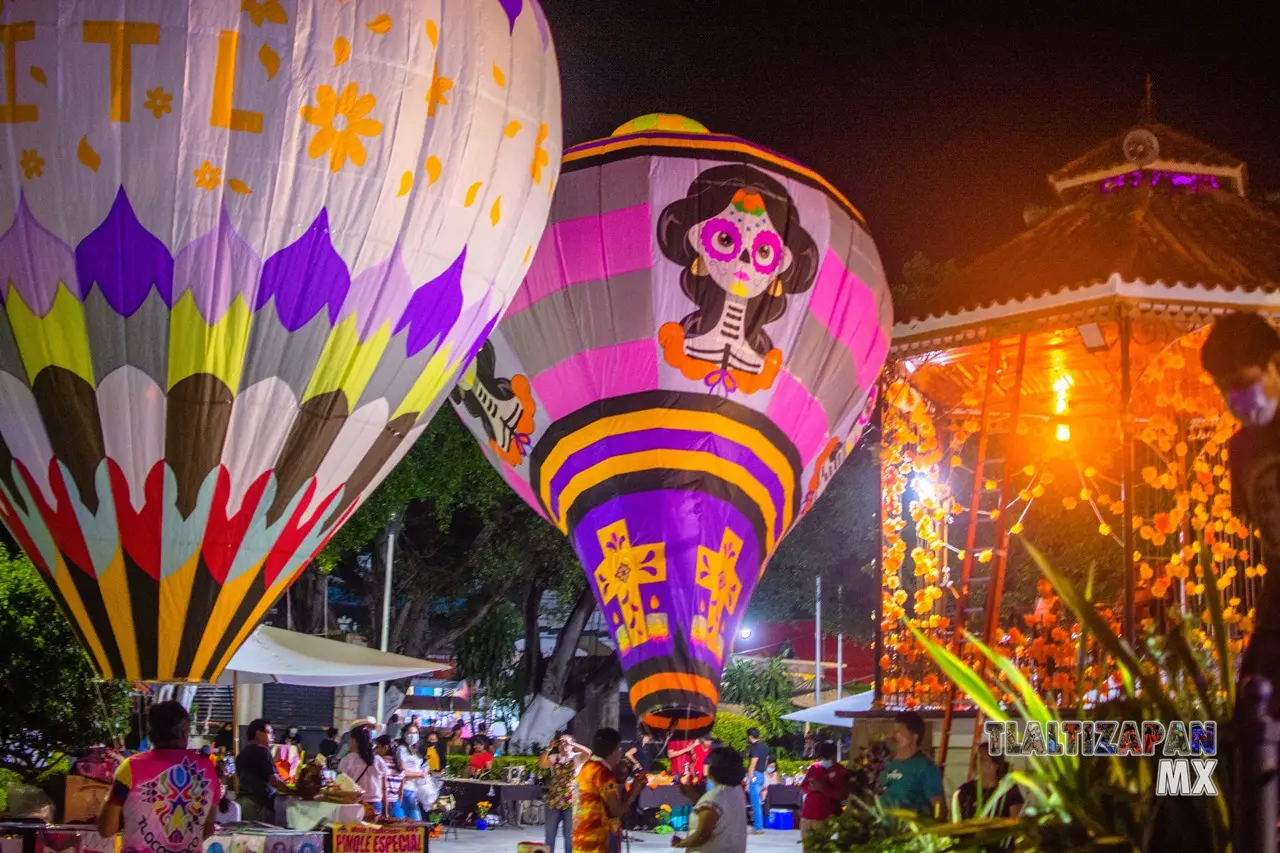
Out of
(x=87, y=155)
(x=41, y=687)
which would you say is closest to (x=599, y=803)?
(x=87, y=155)

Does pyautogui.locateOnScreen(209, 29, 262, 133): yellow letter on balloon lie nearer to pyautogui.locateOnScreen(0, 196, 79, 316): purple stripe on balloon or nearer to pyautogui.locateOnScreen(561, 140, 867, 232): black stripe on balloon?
pyautogui.locateOnScreen(0, 196, 79, 316): purple stripe on balloon

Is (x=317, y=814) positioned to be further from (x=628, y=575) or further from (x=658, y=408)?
(x=658, y=408)

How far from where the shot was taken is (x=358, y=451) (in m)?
11.1

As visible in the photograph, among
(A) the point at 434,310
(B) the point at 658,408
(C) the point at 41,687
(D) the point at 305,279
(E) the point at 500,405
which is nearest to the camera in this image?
(D) the point at 305,279

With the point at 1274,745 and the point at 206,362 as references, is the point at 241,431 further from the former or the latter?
the point at 1274,745

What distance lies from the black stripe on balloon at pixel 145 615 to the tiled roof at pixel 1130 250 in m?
6.64

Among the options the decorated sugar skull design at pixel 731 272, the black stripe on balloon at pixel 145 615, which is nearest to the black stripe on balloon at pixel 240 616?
the black stripe on balloon at pixel 145 615

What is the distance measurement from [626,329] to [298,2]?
4.57 metres

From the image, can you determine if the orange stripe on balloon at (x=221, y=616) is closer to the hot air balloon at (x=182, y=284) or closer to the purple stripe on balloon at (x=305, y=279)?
the hot air balloon at (x=182, y=284)

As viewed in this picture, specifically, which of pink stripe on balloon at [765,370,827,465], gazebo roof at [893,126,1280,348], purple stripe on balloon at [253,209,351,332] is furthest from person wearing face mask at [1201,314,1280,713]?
pink stripe on balloon at [765,370,827,465]

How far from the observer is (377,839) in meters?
11.2

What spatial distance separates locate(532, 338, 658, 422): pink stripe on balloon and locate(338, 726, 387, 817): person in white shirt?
3661 mm

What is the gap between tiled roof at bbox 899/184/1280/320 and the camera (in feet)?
35.7

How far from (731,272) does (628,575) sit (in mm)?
3102
